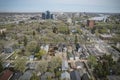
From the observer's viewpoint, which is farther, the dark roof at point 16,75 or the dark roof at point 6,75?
the dark roof at point 16,75

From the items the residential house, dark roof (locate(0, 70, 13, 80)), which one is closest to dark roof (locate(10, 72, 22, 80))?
dark roof (locate(0, 70, 13, 80))

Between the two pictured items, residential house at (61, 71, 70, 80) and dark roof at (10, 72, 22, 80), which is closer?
residential house at (61, 71, 70, 80)

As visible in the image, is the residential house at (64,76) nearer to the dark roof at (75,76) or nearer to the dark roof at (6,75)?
the dark roof at (75,76)

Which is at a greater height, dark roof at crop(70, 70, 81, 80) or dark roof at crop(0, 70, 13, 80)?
dark roof at crop(0, 70, 13, 80)

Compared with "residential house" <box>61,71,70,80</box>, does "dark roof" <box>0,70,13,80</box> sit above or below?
above

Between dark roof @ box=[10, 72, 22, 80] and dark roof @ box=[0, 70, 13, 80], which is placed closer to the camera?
dark roof @ box=[0, 70, 13, 80]

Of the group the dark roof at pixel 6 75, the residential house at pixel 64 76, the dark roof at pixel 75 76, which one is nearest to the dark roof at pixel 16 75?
the dark roof at pixel 6 75

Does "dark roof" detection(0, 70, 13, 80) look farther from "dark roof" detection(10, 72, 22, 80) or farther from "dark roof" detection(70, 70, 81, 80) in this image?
"dark roof" detection(70, 70, 81, 80)

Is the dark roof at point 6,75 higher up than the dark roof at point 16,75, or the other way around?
the dark roof at point 6,75

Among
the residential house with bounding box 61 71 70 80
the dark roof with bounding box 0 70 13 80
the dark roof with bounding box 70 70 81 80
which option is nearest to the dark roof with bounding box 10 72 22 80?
the dark roof with bounding box 0 70 13 80

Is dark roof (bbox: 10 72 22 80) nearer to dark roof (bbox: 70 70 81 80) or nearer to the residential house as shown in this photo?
the residential house

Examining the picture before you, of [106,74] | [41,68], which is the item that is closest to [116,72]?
[106,74]
